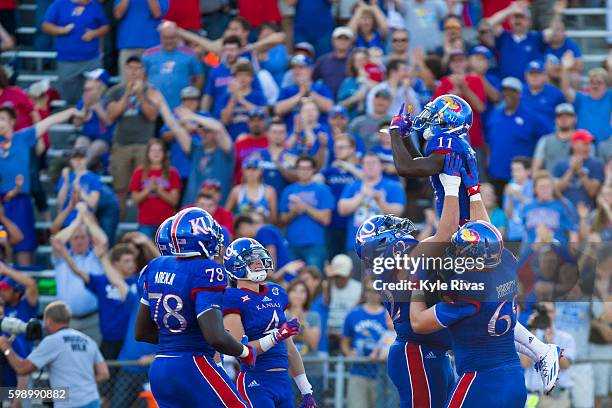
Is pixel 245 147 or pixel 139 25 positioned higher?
pixel 139 25

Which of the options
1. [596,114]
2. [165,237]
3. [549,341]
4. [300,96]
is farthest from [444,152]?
[596,114]

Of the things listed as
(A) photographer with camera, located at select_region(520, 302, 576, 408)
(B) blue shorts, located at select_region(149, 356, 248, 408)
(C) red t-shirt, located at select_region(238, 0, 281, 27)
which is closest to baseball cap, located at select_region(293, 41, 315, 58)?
(C) red t-shirt, located at select_region(238, 0, 281, 27)

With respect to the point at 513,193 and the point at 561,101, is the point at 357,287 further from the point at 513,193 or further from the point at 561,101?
the point at 561,101

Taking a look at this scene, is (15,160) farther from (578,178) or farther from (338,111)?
(578,178)

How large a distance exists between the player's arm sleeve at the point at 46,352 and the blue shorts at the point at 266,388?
2.45m

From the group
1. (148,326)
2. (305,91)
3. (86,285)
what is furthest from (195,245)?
(305,91)

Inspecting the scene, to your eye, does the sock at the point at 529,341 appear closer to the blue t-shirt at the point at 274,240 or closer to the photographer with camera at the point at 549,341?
the photographer with camera at the point at 549,341

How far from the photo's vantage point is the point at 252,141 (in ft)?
48.0

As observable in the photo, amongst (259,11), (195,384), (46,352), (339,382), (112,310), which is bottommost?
(339,382)

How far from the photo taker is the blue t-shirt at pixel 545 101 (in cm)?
1547

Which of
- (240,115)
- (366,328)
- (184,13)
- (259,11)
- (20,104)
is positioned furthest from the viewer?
(259,11)

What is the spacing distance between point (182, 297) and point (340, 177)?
5.79 meters

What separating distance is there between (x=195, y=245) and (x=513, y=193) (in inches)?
238

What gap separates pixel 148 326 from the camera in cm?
907
